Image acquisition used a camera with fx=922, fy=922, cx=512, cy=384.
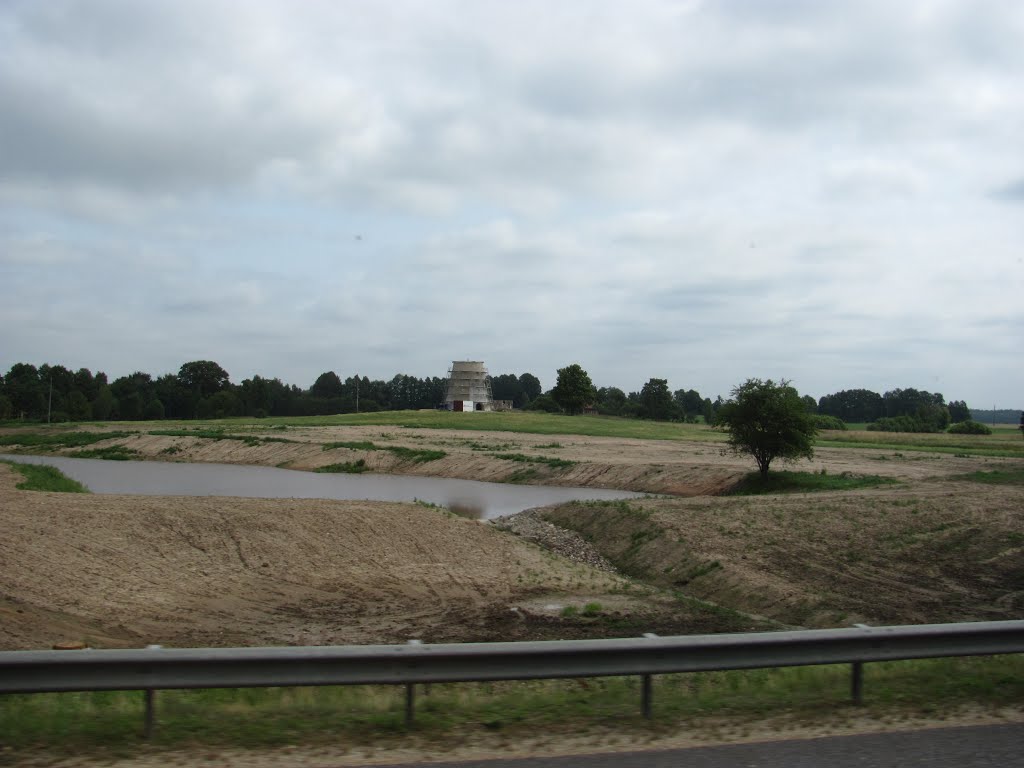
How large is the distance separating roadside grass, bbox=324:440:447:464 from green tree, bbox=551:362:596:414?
6661 cm

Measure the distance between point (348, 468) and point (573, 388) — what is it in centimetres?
7790

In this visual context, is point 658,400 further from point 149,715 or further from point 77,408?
point 149,715

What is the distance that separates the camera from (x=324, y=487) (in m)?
46.0

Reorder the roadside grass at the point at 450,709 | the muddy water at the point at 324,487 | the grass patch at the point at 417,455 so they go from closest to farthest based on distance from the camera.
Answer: the roadside grass at the point at 450,709, the muddy water at the point at 324,487, the grass patch at the point at 417,455

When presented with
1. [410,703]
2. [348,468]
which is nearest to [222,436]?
[348,468]

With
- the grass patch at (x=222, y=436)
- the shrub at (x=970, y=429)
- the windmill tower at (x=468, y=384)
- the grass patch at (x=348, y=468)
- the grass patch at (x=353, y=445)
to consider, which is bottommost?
the grass patch at (x=348, y=468)

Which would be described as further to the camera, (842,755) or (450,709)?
(450,709)

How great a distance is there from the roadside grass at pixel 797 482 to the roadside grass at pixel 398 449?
76.7 ft

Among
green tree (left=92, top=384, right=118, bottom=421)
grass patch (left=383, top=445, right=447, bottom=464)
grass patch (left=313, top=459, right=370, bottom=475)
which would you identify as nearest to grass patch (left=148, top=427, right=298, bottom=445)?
grass patch (left=313, top=459, right=370, bottom=475)

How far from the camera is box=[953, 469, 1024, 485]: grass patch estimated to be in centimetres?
3318

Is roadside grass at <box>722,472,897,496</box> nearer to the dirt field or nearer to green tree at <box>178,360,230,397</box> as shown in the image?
the dirt field

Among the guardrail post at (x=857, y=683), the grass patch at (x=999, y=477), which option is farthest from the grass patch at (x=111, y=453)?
the guardrail post at (x=857, y=683)

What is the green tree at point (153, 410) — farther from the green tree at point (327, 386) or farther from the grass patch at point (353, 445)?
the grass patch at point (353, 445)

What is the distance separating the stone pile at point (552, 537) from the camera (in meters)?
24.7
